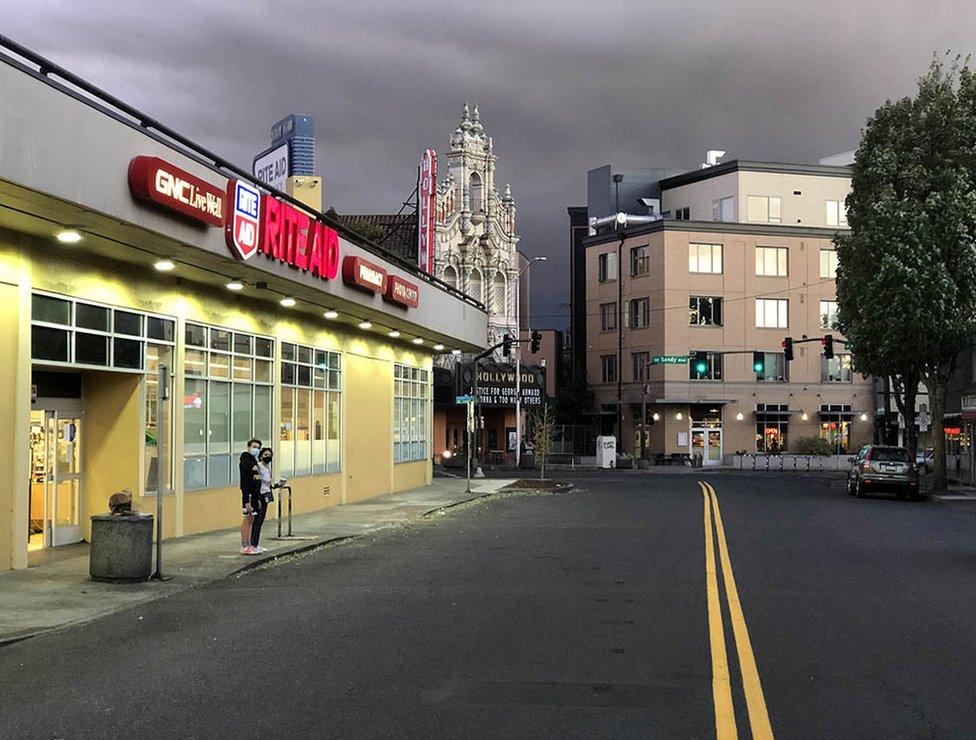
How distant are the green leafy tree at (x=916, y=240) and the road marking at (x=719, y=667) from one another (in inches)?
992

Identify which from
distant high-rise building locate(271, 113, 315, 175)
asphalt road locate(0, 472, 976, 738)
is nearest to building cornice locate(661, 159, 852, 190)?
distant high-rise building locate(271, 113, 315, 175)

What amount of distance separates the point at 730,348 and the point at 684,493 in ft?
115

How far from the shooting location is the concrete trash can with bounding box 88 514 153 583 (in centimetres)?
1476

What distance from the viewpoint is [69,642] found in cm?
1102

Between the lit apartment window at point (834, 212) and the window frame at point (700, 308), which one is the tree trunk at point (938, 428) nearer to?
the window frame at point (700, 308)

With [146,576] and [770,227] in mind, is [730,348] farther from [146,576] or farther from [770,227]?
[146,576]

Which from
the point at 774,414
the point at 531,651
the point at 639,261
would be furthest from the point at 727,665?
the point at 639,261

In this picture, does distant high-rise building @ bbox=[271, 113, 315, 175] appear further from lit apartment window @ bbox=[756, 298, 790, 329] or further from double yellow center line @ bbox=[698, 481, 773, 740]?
lit apartment window @ bbox=[756, 298, 790, 329]

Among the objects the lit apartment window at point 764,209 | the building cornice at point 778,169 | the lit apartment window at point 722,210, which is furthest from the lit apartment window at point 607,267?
the lit apartment window at point 764,209

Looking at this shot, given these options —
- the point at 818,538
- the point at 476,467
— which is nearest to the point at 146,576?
the point at 818,538

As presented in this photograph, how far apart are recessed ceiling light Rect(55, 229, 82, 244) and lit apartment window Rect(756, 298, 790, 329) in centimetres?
5888

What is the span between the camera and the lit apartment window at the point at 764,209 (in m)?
72.8

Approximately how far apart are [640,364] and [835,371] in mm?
12134

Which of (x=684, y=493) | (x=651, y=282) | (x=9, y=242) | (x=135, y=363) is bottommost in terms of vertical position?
(x=684, y=493)
